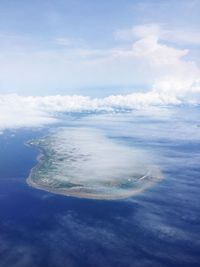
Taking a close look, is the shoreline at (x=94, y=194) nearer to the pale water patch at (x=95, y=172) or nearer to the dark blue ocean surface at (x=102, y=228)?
the pale water patch at (x=95, y=172)

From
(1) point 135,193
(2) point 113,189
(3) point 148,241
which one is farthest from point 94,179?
(3) point 148,241

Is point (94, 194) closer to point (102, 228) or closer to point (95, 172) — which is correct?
point (102, 228)

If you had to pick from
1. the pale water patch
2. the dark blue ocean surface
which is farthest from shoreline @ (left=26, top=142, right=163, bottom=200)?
the dark blue ocean surface

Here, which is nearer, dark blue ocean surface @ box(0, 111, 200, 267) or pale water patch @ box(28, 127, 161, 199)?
dark blue ocean surface @ box(0, 111, 200, 267)

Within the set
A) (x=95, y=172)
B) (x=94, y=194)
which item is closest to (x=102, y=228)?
(x=94, y=194)

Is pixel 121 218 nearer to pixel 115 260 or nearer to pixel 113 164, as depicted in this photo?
pixel 115 260

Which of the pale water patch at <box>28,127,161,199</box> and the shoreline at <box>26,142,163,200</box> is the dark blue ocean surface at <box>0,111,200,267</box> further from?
the pale water patch at <box>28,127,161,199</box>
